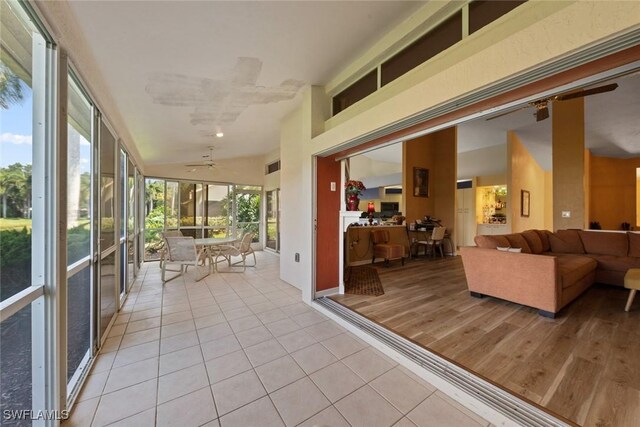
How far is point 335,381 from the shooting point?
1734 mm

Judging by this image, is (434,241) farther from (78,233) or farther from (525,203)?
(78,233)

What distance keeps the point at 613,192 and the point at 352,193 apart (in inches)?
312

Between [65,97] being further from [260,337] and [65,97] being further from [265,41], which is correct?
[260,337]

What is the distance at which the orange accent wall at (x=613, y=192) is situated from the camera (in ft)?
20.4

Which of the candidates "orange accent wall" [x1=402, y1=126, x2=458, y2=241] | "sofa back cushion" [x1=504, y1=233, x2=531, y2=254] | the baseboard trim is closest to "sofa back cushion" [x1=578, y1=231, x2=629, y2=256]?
"sofa back cushion" [x1=504, y1=233, x2=531, y2=254]

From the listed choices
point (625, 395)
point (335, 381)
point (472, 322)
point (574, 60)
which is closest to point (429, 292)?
point (472, 322)

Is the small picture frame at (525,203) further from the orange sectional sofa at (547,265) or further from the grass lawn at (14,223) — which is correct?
the grass lawn at (14,223)

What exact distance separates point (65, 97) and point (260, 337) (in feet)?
7.57

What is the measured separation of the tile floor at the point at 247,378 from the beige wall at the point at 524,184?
20.6 feet

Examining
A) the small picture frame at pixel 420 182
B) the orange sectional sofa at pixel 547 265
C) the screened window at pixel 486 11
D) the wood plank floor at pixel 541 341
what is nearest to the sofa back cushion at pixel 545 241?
the orange sectional sofa at pixel 547 265

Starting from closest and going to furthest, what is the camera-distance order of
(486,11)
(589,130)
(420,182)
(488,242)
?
(486,11) < (488,242) < (589,130) < (420,182)

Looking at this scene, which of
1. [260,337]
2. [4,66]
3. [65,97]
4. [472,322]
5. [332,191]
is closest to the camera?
[4,66]

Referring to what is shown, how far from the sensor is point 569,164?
4727 mm

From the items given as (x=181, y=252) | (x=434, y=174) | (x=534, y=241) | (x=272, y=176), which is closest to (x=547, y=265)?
(x=534, y=241)
